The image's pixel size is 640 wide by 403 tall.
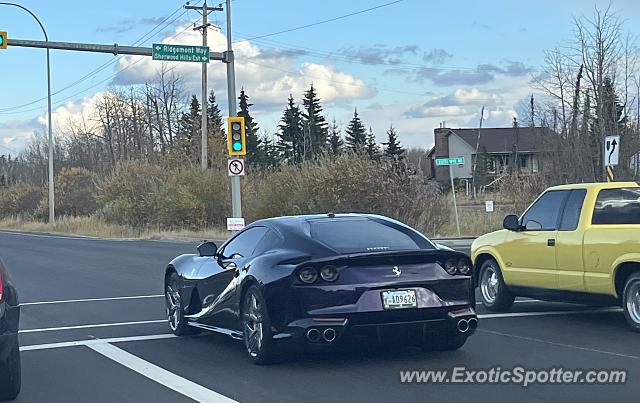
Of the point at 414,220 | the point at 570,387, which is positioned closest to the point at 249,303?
the point at 570,387

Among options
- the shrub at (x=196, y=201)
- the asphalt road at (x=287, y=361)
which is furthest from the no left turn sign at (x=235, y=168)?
the shrub at (x=196, y=201)

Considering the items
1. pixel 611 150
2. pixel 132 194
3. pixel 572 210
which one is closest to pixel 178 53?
pixel 611 150

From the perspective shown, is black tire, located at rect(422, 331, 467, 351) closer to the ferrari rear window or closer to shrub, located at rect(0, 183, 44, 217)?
the ferrari rear window

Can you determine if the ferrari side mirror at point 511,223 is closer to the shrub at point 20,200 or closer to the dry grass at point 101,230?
the dry grass at point 101,230

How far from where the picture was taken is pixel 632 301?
10414 millimetres

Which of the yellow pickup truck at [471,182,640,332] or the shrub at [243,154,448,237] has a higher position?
the shrub at [243,154,448,237]

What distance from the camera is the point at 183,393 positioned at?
786 centimetres

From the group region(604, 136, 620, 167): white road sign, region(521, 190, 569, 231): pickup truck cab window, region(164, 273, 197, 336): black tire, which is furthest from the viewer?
region(604, 136, 620, 167): white road sign

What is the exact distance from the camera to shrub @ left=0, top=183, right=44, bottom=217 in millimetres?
72062

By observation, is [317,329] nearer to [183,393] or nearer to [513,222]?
[183,393]

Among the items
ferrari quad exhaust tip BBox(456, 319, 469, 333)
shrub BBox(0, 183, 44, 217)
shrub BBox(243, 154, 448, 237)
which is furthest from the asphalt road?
shrub BBox(0, 183, 44, 217)

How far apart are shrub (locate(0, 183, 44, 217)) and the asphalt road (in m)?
60.5

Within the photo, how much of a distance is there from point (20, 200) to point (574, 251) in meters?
67.4

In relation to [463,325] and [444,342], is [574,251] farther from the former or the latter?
[463,325]
